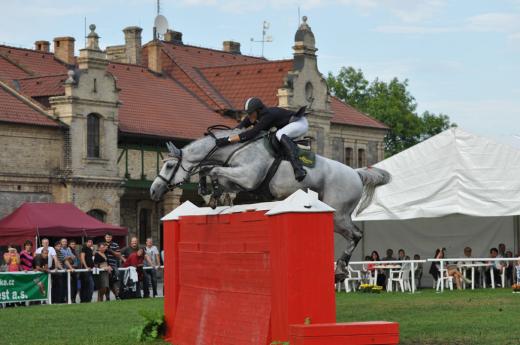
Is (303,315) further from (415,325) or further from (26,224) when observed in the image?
(26,224)

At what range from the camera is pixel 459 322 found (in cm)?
1688

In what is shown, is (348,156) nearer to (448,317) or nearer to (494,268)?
(494,268)

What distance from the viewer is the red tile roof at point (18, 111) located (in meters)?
52.3

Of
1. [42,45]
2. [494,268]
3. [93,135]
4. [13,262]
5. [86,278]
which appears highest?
[42,45]

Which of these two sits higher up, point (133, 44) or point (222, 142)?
point (133, 44)

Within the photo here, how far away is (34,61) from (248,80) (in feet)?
41.3

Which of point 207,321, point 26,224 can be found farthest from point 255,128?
point 26,224

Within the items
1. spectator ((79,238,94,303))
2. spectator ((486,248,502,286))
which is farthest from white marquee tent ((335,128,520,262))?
spectator ((79,238,94,303))

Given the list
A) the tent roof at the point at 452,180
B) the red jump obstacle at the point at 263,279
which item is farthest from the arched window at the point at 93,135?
the red jump obstacle at the point at 263,279

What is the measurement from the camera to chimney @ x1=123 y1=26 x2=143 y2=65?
233 feet

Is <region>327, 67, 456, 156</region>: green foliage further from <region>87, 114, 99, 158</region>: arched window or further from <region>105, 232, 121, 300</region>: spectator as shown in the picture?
<region>105, 232, 121, 300</region>: spectator

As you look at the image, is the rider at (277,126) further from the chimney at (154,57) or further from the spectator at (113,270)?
the chimney at (154,57)

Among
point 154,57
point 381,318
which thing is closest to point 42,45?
point 154,57

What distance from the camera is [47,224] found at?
4416cm
